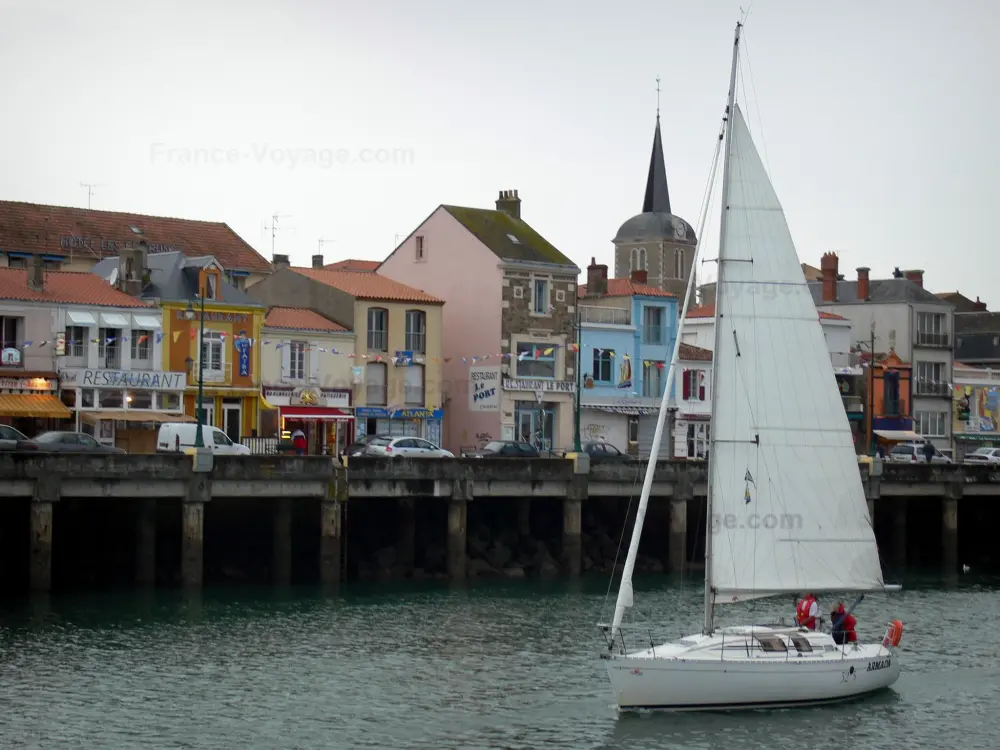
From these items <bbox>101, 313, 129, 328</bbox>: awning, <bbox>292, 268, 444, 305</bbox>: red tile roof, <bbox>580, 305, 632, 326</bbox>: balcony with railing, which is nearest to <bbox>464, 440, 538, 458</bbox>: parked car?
<bbox>292, 268, 444, 305</bbox>: red tile roof

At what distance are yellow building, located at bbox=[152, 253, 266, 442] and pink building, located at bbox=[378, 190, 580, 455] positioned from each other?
13.8 meters

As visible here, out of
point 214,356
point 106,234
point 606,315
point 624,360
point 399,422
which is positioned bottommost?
point 399,422

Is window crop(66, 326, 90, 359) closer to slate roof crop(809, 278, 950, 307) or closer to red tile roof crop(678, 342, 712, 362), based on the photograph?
red tile roof crop(678, 342, 712, 362)

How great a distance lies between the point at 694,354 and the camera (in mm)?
95562

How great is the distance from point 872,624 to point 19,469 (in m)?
27.7

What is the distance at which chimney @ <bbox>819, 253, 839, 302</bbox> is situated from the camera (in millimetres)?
111312

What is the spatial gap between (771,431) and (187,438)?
1306 inches

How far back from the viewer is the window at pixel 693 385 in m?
94.8

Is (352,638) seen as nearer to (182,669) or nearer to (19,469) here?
(182,669)

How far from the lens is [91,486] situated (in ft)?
181

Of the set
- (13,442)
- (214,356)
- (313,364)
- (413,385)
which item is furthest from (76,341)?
(413,385)

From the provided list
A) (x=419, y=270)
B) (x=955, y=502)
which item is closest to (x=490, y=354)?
(x=419, y=270)

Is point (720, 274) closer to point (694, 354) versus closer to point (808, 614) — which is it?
point (808, 614)

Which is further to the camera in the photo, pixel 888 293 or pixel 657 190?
pixel 657 190
